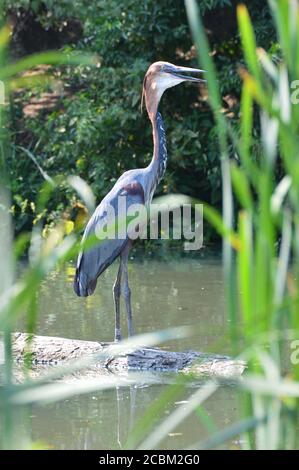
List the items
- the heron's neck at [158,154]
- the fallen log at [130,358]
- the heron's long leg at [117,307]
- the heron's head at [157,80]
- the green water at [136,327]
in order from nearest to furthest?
the green water at [136,327] → the fallen log at [130,358] → the heron's long leg at [117,307] → the heron's neck at [158,154] → the heron's head at [157,80]

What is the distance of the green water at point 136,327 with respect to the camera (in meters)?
5.02

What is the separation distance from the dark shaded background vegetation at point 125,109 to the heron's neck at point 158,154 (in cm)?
336

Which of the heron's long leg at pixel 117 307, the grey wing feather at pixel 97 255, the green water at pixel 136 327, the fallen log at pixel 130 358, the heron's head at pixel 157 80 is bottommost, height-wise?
the green water at pixel 136 327

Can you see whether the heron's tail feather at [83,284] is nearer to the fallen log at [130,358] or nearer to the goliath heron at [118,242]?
the goliath heron at [118,242]

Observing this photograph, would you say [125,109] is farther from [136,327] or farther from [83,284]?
[83,284]

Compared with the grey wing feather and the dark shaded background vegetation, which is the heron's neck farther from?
the dark shaded background vegetation

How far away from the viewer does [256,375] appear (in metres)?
2.57

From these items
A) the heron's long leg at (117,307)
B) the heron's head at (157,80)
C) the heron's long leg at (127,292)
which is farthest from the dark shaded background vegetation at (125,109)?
the heron's long leg at (117,307)

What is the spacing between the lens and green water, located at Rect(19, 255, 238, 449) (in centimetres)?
502

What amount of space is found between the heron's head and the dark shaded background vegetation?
315 cm

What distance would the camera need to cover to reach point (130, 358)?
5836mm

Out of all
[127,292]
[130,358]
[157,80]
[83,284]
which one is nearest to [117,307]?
[127,292]

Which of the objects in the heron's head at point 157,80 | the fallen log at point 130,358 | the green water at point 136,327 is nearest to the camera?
the green water at point 136,327
